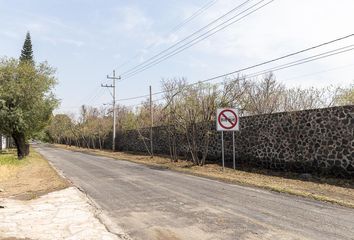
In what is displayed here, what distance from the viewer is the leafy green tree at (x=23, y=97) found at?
31.5 m

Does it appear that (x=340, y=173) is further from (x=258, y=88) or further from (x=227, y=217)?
(x=258, y=88)

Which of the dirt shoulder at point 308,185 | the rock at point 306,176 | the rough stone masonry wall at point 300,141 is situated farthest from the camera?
the rock at point 306,176

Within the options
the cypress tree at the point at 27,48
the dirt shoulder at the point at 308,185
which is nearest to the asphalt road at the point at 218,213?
the dirt shoulder at the point at 308,185

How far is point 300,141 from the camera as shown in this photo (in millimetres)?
17688

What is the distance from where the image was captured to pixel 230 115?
20.1m

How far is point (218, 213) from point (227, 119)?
11478 millimetres

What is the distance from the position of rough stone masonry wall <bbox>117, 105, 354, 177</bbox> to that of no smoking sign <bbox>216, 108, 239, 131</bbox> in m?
1.61

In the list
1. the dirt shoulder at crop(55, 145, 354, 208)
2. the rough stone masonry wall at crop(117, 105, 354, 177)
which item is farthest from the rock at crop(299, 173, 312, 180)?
the rough stone masonry wall at crop(117, 105, 354, 177)

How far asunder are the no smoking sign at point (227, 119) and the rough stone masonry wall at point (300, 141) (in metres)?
1.61

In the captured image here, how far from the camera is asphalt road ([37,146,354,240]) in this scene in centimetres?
716

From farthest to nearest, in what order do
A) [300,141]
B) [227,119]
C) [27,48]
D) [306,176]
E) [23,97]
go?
[27,48]
[23,97]
[227,119]
[300,141]
[306,176]

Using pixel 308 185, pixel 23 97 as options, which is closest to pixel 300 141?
pixel 308 185

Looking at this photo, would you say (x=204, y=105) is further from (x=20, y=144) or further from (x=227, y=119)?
(x=20, y=144)

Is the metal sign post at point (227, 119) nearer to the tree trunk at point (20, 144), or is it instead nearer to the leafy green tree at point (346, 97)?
the leafy green tree at point (346, 97)
